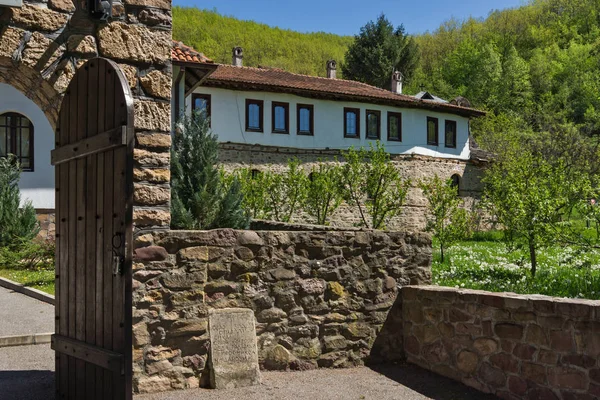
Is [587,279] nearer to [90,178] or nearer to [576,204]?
[576,204]

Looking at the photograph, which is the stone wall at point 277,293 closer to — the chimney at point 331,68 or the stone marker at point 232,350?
the stone marker at point 232,350

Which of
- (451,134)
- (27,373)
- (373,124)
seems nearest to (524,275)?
(27,373)

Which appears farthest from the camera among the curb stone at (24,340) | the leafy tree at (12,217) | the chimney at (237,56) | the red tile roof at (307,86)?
the chimney at (237,56)

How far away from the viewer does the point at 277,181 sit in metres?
21.0

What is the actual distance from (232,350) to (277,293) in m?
0.78

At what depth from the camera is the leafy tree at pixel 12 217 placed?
14344mm

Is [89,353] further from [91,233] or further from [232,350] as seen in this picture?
[232,350]

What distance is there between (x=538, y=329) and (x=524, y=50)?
5922 cm

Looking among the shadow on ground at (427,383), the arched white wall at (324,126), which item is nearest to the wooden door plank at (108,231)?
the shadow on ground at (427,383)

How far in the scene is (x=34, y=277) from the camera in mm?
12133

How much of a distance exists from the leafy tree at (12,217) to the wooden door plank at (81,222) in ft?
36.0

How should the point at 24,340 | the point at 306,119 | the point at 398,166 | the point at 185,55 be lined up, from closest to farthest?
the point at 24,340 → the point at 185,55 → the point at 306,119 → the point at 398,166

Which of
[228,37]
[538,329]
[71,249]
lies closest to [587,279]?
[538,329]

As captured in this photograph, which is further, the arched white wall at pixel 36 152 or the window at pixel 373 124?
the window at pixel 373 124
